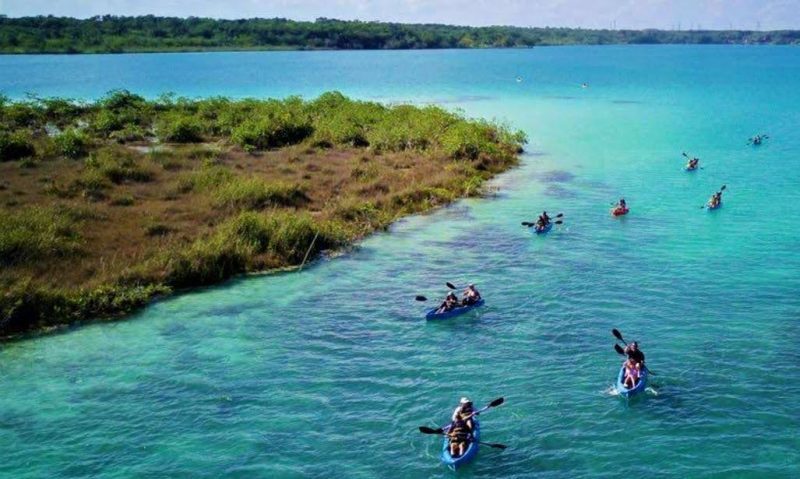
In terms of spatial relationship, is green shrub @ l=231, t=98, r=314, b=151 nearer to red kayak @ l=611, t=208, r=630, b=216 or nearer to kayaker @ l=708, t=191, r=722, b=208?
red kayak @ l=611, t=208, r=630, b=216

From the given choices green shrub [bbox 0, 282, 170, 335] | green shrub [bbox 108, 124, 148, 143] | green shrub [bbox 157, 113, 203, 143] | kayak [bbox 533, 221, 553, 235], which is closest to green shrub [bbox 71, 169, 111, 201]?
green shrub [bbox 0, 282, 170, 335]

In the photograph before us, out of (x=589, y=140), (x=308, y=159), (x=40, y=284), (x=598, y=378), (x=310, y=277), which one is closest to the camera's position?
(x=598, y=378)

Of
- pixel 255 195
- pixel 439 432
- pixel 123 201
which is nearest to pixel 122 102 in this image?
pixel 123 201

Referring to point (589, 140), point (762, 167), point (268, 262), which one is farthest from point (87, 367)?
point (589, 140)

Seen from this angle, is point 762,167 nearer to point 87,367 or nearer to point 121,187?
point 121,187

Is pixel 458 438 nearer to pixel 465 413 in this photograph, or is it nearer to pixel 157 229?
pixel 465 413

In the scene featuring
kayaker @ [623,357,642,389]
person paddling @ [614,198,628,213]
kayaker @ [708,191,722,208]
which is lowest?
kayaker @ [623,357,642,389]
